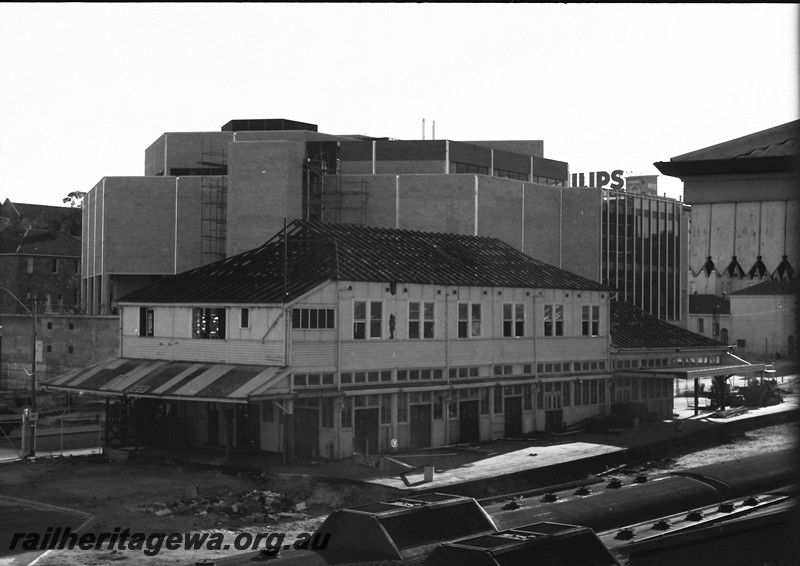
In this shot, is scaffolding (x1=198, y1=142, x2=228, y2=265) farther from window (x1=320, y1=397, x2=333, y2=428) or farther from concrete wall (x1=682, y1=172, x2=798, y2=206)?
concrete wall (x1=682, y1=172, x2=798, y2=206)

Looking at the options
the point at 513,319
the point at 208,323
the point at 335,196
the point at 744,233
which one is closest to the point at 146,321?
the point at 208,323

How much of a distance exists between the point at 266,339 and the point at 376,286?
17.5 feet

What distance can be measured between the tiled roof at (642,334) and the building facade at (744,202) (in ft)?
156

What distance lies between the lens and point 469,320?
45656 millimetres

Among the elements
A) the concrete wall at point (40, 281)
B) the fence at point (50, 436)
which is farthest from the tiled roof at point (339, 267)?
the concrete wall at point (40, 281)

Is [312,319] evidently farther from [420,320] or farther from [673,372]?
[673,372]

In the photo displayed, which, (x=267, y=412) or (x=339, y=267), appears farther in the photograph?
(x=339, y=267)

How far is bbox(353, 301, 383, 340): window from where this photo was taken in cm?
4103

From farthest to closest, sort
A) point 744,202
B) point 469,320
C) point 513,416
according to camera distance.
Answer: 1. point 513,416
2. point 469,320
3. point 744,202

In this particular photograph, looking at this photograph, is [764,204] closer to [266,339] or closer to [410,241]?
[266,339]

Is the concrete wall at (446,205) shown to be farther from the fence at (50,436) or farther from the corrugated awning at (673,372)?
the fence at (50,436)

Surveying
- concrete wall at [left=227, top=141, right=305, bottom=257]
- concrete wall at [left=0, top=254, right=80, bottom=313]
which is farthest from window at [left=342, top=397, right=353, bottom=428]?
concrete wall at [left=0, top=254, right=80, bottom=313]

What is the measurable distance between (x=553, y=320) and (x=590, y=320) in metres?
3.28

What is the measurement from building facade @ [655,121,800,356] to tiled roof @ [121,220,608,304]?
105 ft
